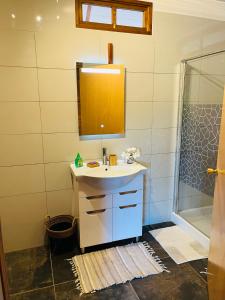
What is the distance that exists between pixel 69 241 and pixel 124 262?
583 mm

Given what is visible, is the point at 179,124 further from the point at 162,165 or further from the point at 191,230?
the point at 191,230

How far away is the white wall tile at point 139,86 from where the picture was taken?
2.41 meters

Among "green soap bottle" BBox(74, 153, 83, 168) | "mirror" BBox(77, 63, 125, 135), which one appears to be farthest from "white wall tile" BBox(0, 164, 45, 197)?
"mirror" BBox(77, 63, 125, 135)

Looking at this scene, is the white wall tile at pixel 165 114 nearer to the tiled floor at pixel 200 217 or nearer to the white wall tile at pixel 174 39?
the white wall tile at pixel 174 39

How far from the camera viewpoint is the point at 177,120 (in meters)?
2.69

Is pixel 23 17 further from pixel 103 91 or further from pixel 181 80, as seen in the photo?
pixel 181 80

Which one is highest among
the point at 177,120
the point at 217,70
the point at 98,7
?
the point at 98,7

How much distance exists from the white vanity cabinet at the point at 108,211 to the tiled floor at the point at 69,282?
12.5 inches

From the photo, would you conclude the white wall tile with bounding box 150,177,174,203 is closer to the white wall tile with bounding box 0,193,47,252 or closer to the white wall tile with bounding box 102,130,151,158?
the white wall tile with bounding box 102,130,151,158

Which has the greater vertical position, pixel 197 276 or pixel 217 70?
pixel 217 70

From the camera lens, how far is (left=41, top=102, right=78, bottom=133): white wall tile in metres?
2.19

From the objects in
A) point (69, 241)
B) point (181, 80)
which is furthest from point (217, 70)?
point (69, 241)

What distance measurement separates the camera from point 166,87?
2570 millimetres

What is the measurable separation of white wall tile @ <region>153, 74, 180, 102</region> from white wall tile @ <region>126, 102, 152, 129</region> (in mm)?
162
